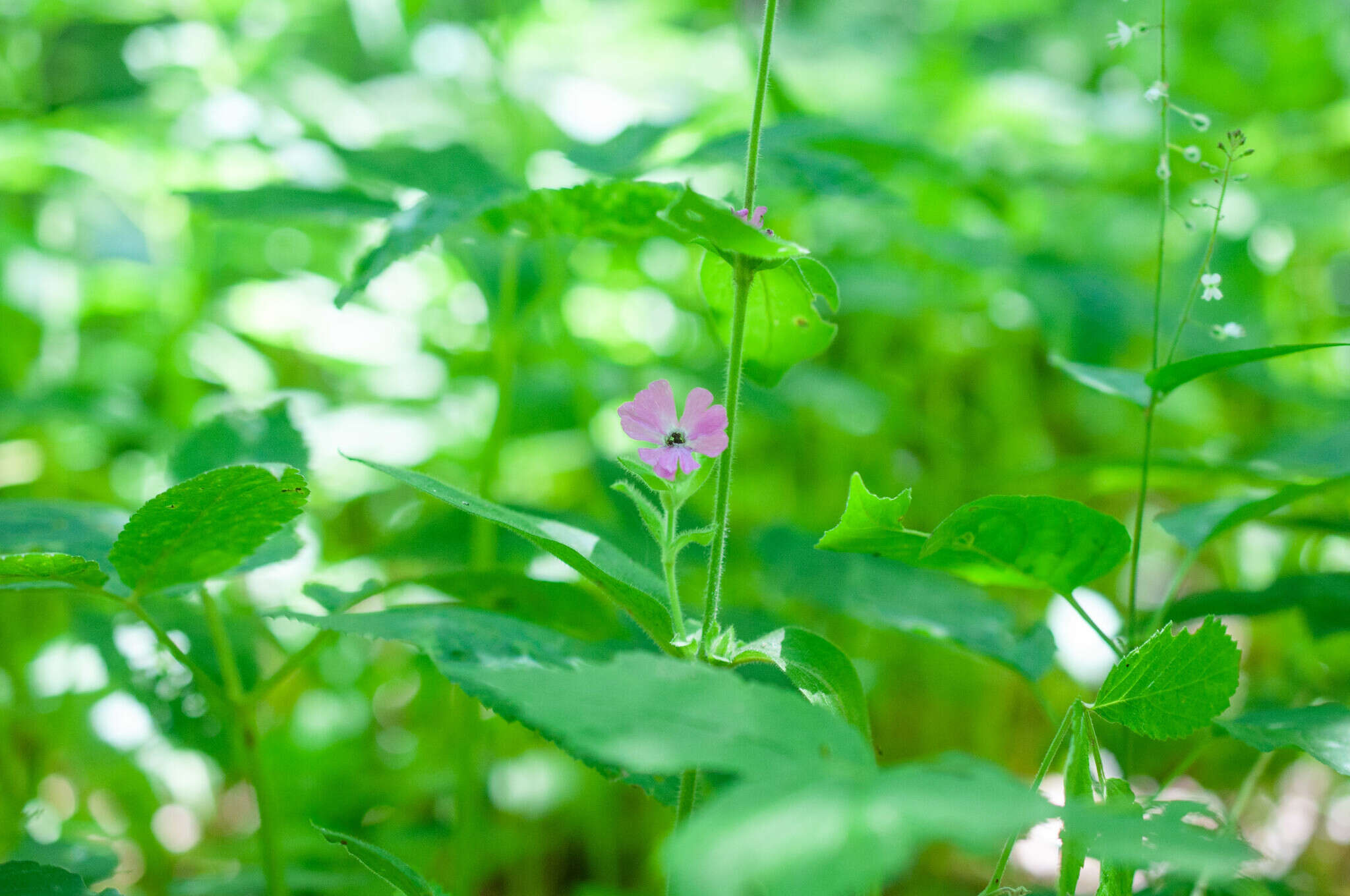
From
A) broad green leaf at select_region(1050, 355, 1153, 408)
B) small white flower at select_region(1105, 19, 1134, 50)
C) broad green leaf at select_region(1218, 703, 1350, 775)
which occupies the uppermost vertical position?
small white flower at select_region(1105, 19, 1134, 50)

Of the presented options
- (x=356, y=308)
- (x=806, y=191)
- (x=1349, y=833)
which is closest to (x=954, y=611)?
(x=806, y=191)

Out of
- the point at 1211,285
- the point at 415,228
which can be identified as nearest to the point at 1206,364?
the point at 1211,285

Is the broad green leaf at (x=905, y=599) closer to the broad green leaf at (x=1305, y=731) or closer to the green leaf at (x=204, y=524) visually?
the broad green leaf at (x=1305, y=731)

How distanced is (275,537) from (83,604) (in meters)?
0.63

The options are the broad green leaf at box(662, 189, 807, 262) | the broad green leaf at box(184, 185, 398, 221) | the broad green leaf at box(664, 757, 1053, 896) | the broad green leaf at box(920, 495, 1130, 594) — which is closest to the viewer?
the broad green leaf at box(664, 757, 1053, 896)

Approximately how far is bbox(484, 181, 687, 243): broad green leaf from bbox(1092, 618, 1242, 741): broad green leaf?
0.39 metres

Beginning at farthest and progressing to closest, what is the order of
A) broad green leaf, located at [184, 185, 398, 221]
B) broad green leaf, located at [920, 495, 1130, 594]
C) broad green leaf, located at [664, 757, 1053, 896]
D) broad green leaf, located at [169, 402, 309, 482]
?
1. broad green leaf, located at [184, 185, 398, 221]
2. broad green leaf, located at [169, 402, 309, 482]
3. broad green leaf, located at [920, 495, 1130, 594]
4. broad green leaf, located at [664, 757, 1053, 896]

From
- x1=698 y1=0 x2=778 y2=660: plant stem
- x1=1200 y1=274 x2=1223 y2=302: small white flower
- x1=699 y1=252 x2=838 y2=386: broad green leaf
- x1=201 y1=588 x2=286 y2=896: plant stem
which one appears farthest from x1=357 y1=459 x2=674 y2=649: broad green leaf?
x1=1200 y1=274 x2=1223 y2=302: small white flower

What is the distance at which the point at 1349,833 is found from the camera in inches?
50.4

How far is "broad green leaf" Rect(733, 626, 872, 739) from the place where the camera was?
0.50 metres

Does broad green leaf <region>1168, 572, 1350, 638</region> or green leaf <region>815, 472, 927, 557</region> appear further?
broad green leaf <region>1168, 572, 1350, 638</region>

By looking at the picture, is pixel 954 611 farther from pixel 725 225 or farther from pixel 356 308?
pixel 356 308

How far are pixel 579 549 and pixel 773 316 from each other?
212 millimetres

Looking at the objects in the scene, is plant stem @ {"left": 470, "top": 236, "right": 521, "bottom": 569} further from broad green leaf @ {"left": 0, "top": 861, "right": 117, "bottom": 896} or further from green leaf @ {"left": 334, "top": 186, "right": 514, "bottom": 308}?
broad green leaf @ {"left": 0, "top": 861, "right": 117, "bottom": 896}
